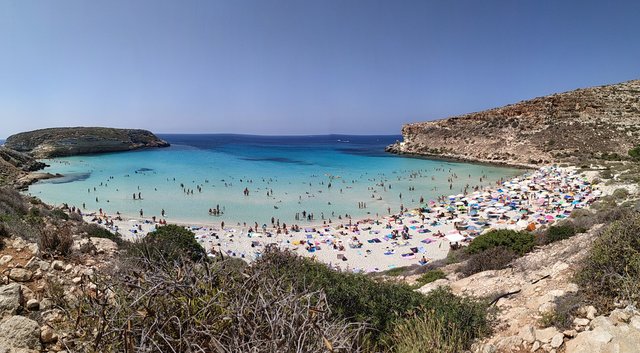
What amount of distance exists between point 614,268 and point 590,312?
1146 mm

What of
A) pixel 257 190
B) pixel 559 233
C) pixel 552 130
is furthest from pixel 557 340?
pixel 552 130

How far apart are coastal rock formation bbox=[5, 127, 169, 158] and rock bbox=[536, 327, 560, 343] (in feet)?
330

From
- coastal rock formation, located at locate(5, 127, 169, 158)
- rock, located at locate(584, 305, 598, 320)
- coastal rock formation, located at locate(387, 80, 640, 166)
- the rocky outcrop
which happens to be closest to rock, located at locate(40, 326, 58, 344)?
rock, located at locate(584, 305, 598, 320)

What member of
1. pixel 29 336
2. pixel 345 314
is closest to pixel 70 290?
pixel 29 336

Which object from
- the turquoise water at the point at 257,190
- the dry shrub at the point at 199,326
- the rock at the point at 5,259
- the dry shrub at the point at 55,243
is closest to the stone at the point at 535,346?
the dry shrub at the point at 199,326

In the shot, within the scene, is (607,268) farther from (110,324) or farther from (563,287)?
(110,324)

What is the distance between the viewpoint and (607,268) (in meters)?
5.07

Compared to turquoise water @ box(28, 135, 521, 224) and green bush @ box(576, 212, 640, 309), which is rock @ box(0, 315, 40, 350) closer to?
green bush @ box(576, 212, 640, 309)

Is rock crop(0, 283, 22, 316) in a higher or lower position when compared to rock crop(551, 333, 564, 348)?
higher

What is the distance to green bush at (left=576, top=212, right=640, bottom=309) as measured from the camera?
453cm

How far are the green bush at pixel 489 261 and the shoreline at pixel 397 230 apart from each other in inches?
249

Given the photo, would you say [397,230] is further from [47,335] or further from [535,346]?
[47,335]

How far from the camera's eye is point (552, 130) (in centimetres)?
5656

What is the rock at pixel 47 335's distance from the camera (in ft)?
10.1
